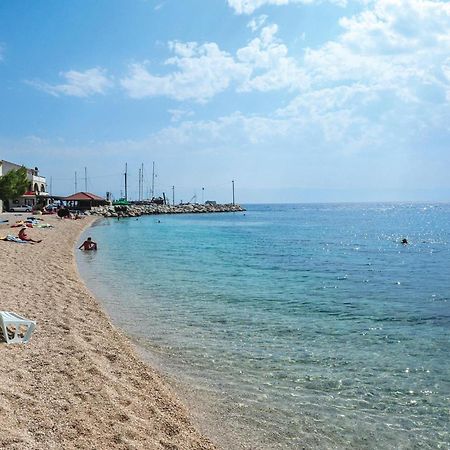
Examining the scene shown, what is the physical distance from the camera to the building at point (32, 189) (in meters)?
79.6

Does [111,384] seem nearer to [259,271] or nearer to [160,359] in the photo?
[160,359]

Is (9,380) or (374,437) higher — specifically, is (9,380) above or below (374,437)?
above

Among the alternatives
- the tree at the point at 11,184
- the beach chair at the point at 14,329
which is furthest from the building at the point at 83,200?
the beach chair at the point at 14,329

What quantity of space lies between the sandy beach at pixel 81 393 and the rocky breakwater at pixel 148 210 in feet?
256

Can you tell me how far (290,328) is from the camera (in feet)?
39.3

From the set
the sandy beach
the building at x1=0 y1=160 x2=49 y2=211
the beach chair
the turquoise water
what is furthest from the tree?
the beach chair

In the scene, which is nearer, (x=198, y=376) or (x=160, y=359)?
(x=198, y=376)

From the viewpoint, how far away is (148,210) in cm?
11281

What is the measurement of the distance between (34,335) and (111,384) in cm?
273

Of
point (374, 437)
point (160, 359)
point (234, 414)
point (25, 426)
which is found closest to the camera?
point (25, 426)

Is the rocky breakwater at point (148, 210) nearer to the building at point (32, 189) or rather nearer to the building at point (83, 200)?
the building at point (83, 200)

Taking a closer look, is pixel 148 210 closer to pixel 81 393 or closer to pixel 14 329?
pixel 14 329

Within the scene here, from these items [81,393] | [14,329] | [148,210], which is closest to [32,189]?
[148,210]

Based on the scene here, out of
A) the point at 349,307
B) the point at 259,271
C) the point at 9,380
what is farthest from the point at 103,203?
the point at 9,380
